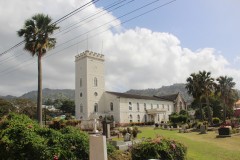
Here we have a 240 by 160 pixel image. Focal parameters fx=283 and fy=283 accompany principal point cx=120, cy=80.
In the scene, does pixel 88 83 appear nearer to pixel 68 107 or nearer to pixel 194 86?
pixel 194 86

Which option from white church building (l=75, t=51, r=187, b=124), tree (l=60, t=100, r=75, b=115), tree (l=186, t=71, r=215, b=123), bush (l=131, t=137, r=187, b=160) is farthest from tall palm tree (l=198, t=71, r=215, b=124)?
tree (l=60, t=100, r=75, b=115)

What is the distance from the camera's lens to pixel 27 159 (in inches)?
493

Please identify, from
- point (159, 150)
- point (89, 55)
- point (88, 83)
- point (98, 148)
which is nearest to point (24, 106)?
point (88, 83)

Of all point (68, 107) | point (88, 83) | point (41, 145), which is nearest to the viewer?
point (41, 145)

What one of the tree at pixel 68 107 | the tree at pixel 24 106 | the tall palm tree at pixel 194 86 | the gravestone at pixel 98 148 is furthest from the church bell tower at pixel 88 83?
the gravestone at pixel 98 148

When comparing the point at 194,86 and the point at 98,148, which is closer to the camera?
the point at 98,148

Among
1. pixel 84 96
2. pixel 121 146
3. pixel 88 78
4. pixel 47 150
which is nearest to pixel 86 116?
pixel 84 96

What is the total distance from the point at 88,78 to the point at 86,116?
8.73 m

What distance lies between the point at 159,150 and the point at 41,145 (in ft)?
17.0

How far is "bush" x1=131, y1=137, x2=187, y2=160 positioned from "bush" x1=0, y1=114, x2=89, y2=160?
2.42m

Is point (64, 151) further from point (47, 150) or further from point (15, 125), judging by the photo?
point (15, 125)

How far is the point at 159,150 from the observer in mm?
11445

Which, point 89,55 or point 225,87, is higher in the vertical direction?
point 89,55

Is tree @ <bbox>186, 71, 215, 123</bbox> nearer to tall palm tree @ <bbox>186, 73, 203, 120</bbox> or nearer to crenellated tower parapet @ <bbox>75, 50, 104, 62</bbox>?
tall palm tree @ <bbox>186, 73, 203, 120</bbox>
